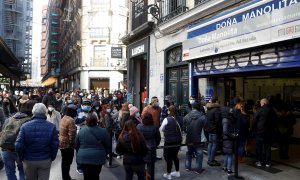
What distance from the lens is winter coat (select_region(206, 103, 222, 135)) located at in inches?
348

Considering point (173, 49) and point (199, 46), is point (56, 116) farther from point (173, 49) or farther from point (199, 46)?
point (173, 49)

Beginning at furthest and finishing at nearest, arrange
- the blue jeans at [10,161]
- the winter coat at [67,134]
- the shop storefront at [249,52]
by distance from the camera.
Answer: the shop storefront at [249,52] → the winter coat at [67,134] → the blue jeans at [10,161]

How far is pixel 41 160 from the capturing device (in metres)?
5.39

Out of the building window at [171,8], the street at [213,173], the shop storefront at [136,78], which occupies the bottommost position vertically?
the street at [213,173]

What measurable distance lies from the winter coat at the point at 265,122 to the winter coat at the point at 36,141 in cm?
537

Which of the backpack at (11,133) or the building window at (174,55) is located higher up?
the building window at (174,55)

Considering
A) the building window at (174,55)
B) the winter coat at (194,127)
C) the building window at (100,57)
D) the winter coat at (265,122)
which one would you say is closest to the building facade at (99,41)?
the building window at (100,57)

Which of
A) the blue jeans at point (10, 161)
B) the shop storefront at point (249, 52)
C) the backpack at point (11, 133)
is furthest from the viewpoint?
the shop storefront at point (249, 52)

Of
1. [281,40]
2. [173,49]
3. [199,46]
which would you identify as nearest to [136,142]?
[281,40]

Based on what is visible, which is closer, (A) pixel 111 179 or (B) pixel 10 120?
(B) pixel 10 120

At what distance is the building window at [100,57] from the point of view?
4106 centimetres

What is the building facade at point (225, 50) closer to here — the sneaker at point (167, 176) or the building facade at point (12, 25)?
the sneaker at point (167, 176)

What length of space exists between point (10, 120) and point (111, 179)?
9.32ft

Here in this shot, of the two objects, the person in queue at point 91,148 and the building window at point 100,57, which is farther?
the building window at point 100,57
